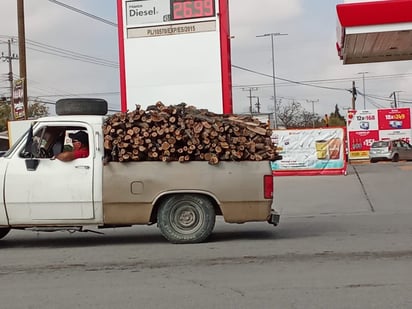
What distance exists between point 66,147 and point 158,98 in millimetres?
12471

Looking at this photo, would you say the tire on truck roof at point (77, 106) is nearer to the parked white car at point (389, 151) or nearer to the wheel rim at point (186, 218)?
the wheel rim at point (186, 218)

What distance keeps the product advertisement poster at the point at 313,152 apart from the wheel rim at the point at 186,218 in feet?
50.2

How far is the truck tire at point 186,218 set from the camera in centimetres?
1019

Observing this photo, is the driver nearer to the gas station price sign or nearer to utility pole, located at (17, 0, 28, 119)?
the gas station price sign

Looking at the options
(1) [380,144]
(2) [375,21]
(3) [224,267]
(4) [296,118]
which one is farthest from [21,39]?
(4) [296,118]

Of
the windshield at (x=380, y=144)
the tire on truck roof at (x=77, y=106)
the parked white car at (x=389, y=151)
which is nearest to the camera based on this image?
the tire on truck roof at (x=77, y=106)

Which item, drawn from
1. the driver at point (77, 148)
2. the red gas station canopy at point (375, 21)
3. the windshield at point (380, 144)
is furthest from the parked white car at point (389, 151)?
the driver at point (77, 148)

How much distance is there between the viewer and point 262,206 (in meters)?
10.1

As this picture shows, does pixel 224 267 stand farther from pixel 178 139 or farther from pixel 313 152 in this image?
pixel 313 152

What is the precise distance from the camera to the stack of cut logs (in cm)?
1006

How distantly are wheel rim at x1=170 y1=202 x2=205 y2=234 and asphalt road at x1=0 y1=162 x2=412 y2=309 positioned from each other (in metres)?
0.34

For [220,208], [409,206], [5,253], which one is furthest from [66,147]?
[409,206]

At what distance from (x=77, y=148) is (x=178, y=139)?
5.24 ft

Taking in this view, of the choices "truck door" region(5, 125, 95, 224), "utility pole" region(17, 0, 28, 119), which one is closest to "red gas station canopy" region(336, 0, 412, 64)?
"truck door" region(5, 125, 95, 224)
